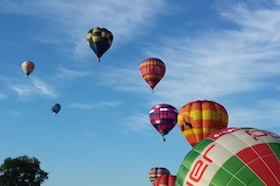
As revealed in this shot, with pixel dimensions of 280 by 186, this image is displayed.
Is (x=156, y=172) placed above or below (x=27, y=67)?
below

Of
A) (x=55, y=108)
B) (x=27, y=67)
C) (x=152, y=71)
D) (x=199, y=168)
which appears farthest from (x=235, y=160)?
(x=55, y=108)

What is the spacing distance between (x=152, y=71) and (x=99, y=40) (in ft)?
25.8

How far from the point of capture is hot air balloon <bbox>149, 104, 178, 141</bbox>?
2140 inches

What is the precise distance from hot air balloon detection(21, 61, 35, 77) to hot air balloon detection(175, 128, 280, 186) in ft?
193

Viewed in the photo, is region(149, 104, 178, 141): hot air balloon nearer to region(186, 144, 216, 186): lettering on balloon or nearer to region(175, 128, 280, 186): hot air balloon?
region(175, 128, 280, 186): hot air balloon

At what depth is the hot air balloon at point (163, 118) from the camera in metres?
54.3

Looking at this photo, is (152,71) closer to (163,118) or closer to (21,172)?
(163,118)

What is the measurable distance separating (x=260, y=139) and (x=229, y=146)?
53.0 inches

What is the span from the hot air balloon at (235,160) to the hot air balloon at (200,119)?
17.1 metres

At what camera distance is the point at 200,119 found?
37.0 metres

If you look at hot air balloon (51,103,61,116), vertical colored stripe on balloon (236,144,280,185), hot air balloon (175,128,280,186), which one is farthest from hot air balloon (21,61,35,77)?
vertical colored stripe on balloon (236,144,280,185)

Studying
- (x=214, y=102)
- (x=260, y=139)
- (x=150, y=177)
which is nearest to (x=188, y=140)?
(x=214, y=102)

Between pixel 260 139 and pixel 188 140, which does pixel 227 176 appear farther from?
pixel 188 140

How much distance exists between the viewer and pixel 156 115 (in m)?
54.8
